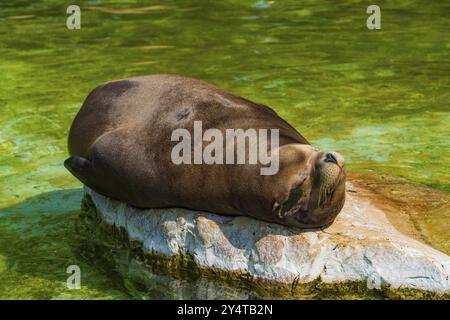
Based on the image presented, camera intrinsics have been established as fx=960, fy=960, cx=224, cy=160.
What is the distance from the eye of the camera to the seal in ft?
19.3

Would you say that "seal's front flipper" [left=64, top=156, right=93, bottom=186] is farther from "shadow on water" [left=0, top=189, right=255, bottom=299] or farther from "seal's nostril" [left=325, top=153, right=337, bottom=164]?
"seal's nostril" [left=325, top=153, right=337, bottom=164]

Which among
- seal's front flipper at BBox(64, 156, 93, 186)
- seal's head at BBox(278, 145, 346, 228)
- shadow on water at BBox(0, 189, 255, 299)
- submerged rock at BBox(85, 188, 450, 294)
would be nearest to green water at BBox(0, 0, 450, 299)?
shadow on water at BBox(0, 189, 255, 299)

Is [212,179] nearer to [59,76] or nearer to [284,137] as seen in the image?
[284,137]

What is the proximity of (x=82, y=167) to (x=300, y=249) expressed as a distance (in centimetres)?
190

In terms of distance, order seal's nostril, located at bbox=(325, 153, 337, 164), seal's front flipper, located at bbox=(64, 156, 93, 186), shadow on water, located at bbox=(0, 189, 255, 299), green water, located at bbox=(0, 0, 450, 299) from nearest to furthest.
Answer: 1. seal's nostril, located at bbox=(325, 153, 337, 164)
2. shadow on water, located at bbox=(0, 189, 255, 299)
3. seal's front flipper, located at bbox=(64, 156, 93, 186)
4. green water, located at bbox=(0, 0, 450, 299)

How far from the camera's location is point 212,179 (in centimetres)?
625

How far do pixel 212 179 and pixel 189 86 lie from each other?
1058 millimetres

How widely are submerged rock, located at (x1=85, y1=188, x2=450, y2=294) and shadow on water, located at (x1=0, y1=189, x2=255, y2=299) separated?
185 mm

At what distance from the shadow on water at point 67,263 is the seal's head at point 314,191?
1.93 ft

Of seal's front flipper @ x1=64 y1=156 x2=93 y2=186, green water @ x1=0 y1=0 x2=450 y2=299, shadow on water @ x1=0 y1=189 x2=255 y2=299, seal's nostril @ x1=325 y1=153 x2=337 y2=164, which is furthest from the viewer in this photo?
green water @ x1=0 y1=0 x2=450 y2=299

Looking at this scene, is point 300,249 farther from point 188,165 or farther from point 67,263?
point 67,263

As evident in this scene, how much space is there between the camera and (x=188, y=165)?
21.0 ft

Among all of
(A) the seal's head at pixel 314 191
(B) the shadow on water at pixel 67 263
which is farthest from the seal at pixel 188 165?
(B) the shadow on water at pixel 67 263
